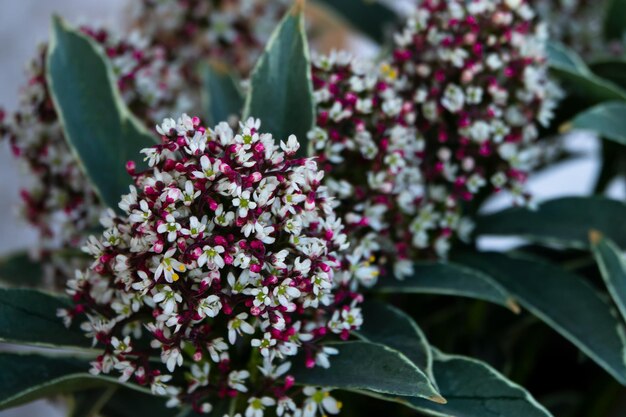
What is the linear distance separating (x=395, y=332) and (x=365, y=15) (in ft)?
1.83

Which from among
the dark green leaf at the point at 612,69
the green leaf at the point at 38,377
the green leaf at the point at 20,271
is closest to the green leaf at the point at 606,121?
the dark green leaf at the point at 612,69

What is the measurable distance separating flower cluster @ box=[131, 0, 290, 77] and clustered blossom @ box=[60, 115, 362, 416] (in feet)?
1.44

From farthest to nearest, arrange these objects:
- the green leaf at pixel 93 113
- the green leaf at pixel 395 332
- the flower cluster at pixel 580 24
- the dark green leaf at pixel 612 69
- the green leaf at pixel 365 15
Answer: the green leaf at pixel 365 15, the flower cluster at pixel 580 24, the dark green leaf at pixel 612 69, the green leaf at pixel 93 113, the green leaf at pixel 395 332

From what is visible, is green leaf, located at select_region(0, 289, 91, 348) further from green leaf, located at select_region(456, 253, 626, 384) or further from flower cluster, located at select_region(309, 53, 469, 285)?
green leaf, located at select_region(456, 253, 626, 384)

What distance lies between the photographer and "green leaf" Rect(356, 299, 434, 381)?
1.98ft

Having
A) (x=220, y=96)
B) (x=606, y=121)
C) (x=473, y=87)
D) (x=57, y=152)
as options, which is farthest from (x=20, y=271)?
(x=606, y=121)

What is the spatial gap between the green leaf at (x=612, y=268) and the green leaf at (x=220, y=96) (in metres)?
0.37

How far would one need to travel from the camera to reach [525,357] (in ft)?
2.75

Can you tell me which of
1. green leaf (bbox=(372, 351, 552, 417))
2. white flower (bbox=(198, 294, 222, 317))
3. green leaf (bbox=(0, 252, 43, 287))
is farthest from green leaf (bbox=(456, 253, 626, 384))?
green leaf (bbox=(0, 252, 43, 287))

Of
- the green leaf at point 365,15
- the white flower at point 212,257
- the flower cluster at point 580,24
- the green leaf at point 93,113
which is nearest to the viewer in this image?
the white flower at point 212,257

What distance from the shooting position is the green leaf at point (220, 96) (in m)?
0.80

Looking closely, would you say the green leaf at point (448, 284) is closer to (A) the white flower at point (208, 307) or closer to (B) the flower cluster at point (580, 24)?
(A) the white flower at point (208, 307)

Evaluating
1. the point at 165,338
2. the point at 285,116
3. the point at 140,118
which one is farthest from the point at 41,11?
the point at 165,338

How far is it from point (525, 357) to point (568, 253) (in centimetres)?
14
